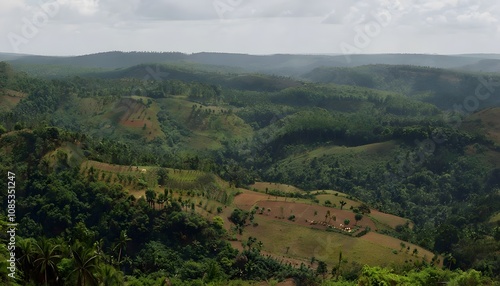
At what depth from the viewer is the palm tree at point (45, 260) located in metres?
37.6

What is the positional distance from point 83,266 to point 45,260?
3.03 m

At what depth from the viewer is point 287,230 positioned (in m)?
82.3

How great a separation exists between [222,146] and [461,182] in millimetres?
80756

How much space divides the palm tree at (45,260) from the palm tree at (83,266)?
1.54 meters

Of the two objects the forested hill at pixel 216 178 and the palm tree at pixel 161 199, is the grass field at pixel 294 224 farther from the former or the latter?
the palm tree at pixel 161 199

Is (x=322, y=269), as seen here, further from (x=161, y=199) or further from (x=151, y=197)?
(x=151, y=197)

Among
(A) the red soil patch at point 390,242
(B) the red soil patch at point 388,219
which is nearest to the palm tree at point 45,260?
(A) the red soil patch at point 390,242

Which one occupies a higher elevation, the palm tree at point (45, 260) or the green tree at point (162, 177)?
the palm tree at point (45, 260)

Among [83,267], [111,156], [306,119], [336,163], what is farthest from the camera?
[306,119]

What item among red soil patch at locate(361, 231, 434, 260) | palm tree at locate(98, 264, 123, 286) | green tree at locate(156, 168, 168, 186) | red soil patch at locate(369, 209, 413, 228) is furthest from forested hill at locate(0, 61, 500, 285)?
red soil patch at locate(369, 209, 413, 228)

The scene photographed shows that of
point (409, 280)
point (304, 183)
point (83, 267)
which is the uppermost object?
point (83, 267)

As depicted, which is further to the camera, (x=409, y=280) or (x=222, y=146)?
(x=222, y=146)

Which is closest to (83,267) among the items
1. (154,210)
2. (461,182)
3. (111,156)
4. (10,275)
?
(10,275)

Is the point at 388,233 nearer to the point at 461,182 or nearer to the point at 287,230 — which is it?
the point at 287,230
